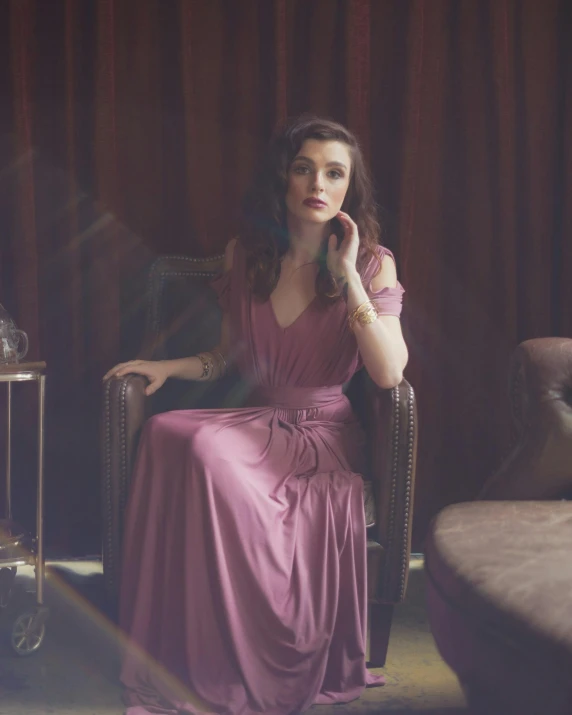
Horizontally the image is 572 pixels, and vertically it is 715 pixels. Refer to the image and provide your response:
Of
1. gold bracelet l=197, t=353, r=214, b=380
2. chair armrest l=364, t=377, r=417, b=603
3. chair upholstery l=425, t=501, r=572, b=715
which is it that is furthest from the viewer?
gold bracelet l=197, t=353, r=214, b=380

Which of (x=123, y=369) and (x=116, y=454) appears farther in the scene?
(x=123, y=369)

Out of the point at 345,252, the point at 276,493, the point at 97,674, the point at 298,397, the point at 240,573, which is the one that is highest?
the point at 345,252

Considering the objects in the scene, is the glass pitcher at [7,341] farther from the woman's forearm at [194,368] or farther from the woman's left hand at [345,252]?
the woman's left hand at [345,252]

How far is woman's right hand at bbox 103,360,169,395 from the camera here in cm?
199

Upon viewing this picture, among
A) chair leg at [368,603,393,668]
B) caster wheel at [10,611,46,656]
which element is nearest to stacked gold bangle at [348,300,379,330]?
chair leg at [368,603,393,668]

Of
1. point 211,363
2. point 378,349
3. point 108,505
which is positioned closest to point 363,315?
point 378,349

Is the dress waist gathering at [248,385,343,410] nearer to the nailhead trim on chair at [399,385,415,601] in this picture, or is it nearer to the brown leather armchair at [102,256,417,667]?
the brown leather armchair at [102,256,417,667]

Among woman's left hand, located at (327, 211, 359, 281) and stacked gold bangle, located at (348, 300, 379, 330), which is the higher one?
woman's left hand, located at (327, 211, 359, 281)

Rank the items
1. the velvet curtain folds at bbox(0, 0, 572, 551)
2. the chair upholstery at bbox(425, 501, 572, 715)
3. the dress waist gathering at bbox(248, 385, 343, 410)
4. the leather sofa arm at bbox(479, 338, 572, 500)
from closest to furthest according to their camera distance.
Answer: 1. the chair upholstery at bbox(425, 501, 572, 715)
2. the leather sofa arm at bbox(479, 338, 572, 500)
3. the dress waist gathering at bbox(248, 385, 343, 410)
4. the velvet curtain folds at bbox(0, 0, 572, 551)

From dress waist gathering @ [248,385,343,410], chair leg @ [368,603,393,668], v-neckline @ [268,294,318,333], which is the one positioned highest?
v-neckline @ [268,294,318,333]

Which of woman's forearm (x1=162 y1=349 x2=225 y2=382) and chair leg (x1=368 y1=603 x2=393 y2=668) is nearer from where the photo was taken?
chair leg (x1=368 y1=603 x2=393 y2=668)

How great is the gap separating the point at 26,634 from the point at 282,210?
128 centimetres

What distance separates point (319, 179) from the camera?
2064 mm

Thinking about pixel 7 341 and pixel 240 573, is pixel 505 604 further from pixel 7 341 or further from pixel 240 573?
pixel 7 341
